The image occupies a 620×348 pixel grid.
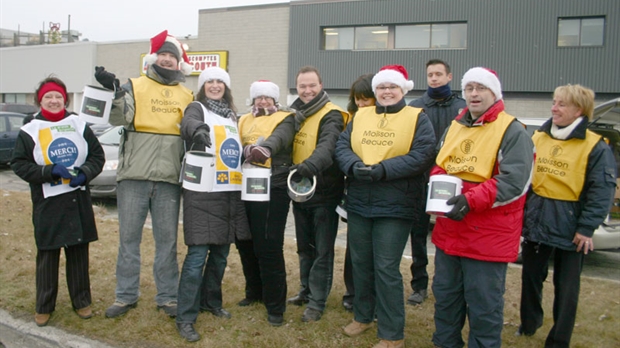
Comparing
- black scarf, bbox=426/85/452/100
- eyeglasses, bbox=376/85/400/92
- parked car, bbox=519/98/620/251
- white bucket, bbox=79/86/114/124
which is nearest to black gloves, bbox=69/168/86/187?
white bucket, bbox=79/86/114/124

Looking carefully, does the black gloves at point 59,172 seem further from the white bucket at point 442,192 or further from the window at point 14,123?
the window at point 14,123

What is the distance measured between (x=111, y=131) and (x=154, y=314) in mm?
8039

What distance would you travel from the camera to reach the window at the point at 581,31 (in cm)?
2253

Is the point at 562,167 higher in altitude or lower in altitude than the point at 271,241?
higher

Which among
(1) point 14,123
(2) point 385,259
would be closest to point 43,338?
(2) point 385,259

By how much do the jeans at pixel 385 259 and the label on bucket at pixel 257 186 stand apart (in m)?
0.68

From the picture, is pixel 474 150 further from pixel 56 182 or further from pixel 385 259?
pixel 56 182

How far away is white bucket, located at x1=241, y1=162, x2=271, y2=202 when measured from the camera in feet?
12.8

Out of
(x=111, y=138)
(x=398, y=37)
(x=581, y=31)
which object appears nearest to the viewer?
(x=111, y=138)

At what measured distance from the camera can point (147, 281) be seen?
17.3 ft

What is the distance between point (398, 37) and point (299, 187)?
22985 millimetres

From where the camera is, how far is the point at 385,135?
3.86 metres

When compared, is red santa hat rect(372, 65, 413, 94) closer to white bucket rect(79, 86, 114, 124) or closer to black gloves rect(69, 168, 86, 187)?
white bucket rect(79, 86, 114, 124)

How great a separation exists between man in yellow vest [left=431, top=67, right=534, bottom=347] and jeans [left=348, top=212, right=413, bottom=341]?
13.5 inches
